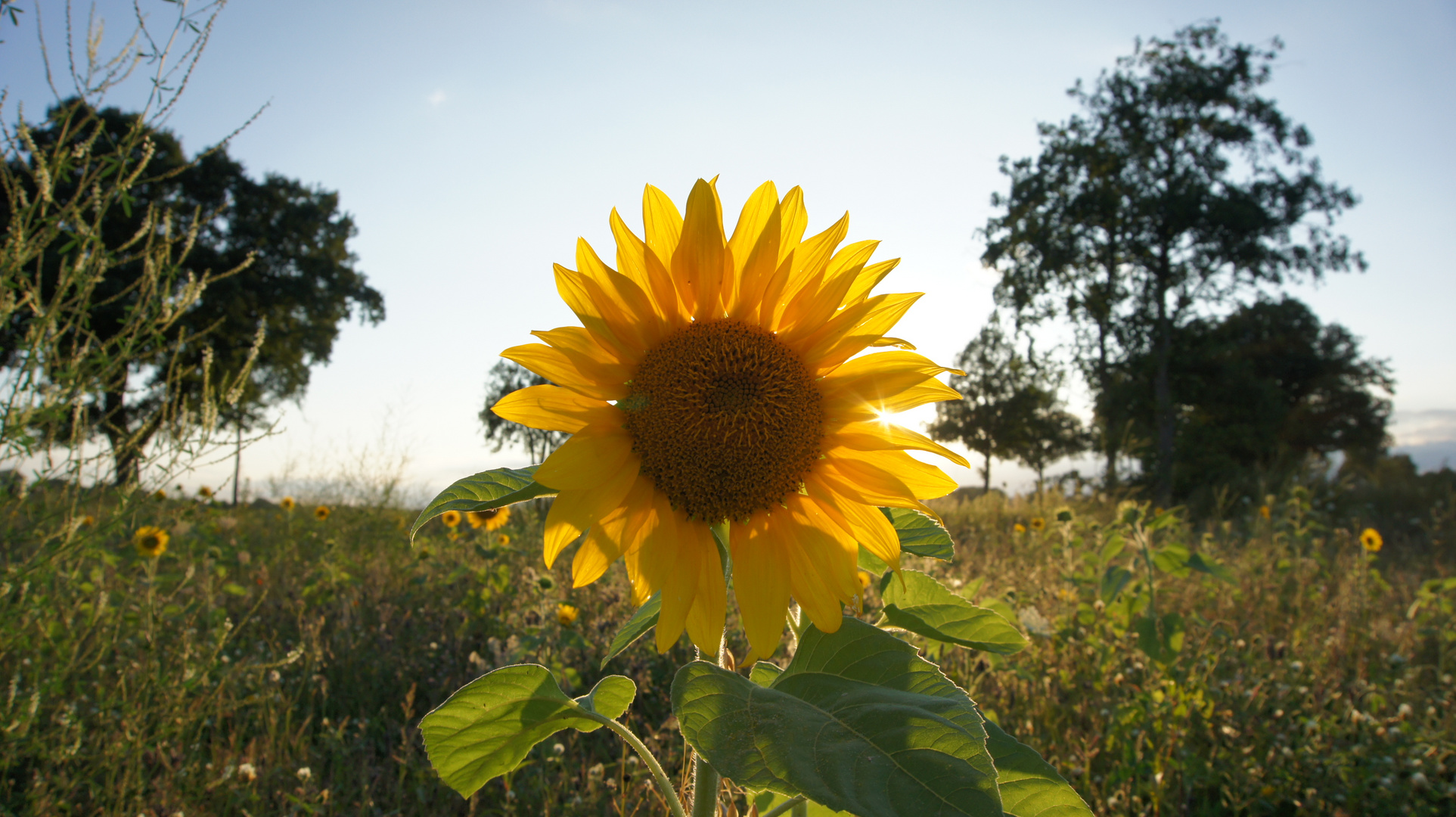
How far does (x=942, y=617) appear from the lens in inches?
43.4

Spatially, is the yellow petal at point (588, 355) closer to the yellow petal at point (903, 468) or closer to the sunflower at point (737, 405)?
the sunflower at point (737, 405)

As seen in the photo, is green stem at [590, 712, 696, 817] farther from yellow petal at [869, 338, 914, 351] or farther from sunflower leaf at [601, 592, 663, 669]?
yellow petal at [869, 338, 914, 351]

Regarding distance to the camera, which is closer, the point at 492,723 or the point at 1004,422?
the point at 492,723

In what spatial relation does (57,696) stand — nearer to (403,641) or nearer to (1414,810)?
(403,641)

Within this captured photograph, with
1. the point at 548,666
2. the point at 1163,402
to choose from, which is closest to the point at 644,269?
the point at 548,666

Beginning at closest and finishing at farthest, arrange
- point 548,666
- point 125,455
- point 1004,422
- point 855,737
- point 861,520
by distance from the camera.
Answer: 1. point 855,737
2. point 861,520
3. point 125,455
4. point 548,666
5. point 1004,422

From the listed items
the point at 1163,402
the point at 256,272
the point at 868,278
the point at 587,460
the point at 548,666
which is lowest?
the point at 548,666

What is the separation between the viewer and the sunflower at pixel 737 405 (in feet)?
3.38

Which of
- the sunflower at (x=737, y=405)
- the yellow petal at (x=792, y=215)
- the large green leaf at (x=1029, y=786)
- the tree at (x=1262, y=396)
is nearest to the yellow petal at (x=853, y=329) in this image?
the sunflower at (x=737, y=405)

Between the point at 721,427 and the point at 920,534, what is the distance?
0.34m

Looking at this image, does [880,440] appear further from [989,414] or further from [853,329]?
[989,414]

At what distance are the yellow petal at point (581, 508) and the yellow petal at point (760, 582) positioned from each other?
0.59 ft

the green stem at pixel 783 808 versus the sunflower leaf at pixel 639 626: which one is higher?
the sunflower leaf at pixel 639 626

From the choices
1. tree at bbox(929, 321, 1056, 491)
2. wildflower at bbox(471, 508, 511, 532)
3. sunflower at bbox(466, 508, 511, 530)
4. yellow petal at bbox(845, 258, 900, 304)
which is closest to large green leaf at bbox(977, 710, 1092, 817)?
yellow petal at bbox(845, 258, 900, 304)
